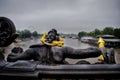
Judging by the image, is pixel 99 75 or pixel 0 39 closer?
pixel 99 75

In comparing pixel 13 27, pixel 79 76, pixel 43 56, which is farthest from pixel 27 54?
pixel 79 76

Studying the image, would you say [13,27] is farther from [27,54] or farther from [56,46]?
[56,46]

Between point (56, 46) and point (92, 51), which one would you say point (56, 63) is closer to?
point (56, 46)

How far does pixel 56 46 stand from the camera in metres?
3.91

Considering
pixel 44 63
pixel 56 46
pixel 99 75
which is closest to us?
pixel 99 75

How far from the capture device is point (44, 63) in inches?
145

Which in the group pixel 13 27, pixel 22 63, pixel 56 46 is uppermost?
pixel 13 27

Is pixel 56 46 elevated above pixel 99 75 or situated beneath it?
elevated above

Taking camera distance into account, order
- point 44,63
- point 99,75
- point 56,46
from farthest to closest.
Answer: point 56,46, point 44,63, point 99,75

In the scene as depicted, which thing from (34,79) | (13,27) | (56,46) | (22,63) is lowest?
(34,79)

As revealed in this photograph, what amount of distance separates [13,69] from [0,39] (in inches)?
37.3

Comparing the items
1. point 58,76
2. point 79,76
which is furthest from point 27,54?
point 79,76

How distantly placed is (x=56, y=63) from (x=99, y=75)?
3.01 ft

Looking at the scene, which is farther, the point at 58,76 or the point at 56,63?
the point at 56,63
